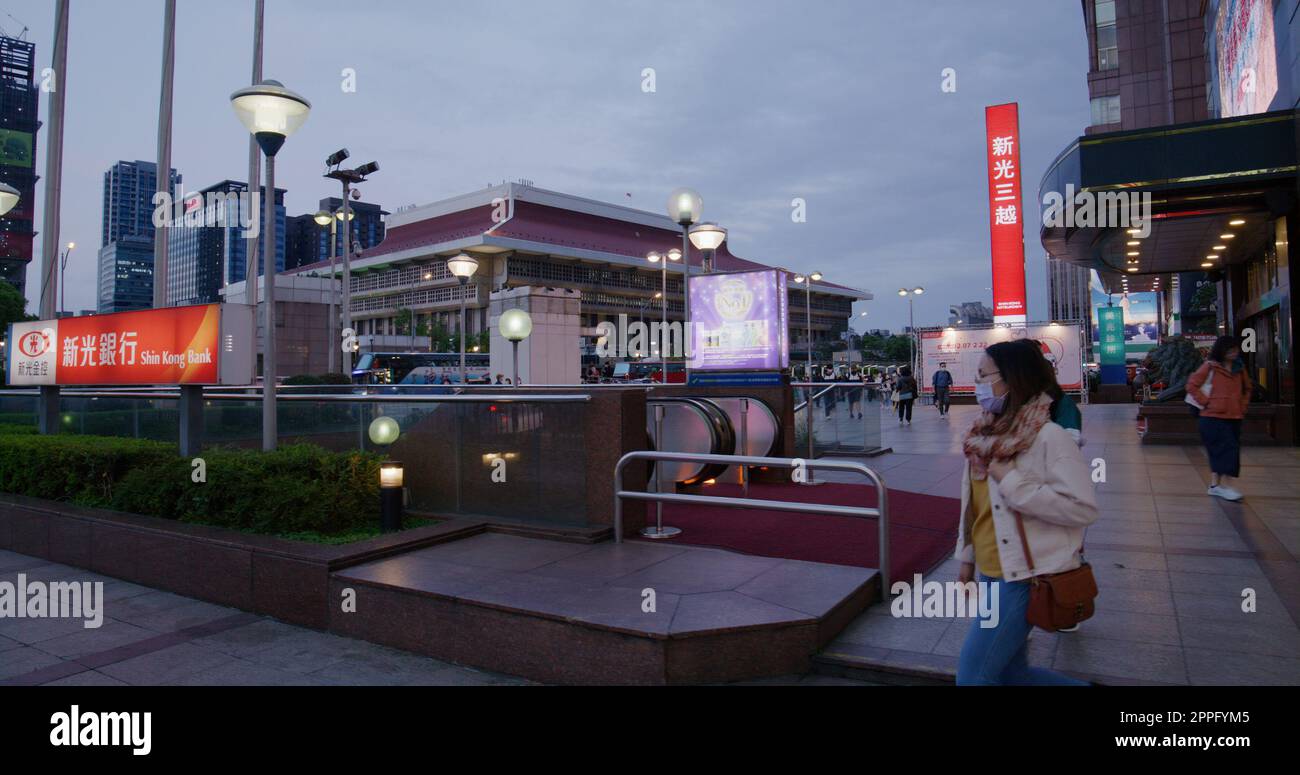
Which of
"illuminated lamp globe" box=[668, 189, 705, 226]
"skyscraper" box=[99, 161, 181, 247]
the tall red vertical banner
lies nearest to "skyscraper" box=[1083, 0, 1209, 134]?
the tall red vertical banner

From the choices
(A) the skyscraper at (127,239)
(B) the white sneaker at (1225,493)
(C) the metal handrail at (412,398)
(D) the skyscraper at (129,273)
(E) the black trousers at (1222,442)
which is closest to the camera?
(C) the metal handrail at (412,398)

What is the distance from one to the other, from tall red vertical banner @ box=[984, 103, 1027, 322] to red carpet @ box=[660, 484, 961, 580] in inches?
983

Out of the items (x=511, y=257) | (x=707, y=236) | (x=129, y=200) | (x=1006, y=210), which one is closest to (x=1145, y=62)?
(x=1006, y=210)

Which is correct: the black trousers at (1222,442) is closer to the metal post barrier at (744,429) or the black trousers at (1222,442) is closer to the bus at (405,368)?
the metal post barrier at (744,429)

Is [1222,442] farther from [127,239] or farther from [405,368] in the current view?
[127,239]

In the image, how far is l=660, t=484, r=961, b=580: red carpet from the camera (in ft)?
20.7

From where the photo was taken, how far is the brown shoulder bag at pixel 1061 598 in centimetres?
282

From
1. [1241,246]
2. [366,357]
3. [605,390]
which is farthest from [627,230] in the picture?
[605,390]

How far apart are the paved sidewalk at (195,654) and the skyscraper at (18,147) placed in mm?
91958

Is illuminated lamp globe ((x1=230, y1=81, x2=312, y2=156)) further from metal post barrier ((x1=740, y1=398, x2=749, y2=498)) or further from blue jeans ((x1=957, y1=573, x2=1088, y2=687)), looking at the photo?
blue jeans ((x1=957, y1=573, x2=1088, y2=687))

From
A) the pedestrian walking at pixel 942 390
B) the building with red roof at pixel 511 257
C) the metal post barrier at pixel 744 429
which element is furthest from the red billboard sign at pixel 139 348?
the building with red roof at pixel 511 257

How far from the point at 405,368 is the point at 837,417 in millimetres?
40367

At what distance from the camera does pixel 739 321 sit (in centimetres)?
1144
